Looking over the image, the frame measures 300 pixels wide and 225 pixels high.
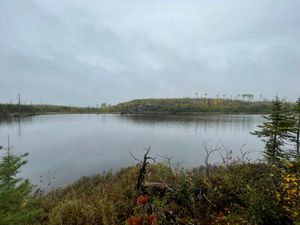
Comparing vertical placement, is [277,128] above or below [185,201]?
above

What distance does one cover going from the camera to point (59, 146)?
29.6m

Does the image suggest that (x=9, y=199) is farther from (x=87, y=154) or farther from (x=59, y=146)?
(x=59, y=146)

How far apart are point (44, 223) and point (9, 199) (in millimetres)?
1958

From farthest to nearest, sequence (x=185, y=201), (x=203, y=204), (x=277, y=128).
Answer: (x=277, y=128) < (x=185, y=201) < (x=203, y=204)

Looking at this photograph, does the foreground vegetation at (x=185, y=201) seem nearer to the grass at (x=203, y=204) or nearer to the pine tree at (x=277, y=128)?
the grass at (x=203, y=204)

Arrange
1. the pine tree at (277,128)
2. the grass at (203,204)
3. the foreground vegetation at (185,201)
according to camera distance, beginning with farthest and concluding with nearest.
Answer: the pine tree at (277,128)
the grass at (203,204)
the foreground vegetation at (185,201)

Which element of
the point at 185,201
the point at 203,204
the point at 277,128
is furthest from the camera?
the point at 277,128

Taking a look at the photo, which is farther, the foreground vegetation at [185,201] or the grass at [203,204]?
the grass at [203,204]

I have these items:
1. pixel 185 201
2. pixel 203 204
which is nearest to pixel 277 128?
pixel 203 204

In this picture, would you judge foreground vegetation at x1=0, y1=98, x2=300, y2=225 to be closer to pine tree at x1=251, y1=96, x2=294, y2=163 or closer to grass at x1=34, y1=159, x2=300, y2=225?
grass at x1=34, y1=159, x2=300, y2=225

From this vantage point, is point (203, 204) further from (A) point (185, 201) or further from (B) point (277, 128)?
(B) point (277, 128)

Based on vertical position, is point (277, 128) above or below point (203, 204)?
above

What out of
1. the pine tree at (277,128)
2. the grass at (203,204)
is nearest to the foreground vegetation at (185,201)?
the grass at (203,204)

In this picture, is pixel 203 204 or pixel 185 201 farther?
pixel 185 201
